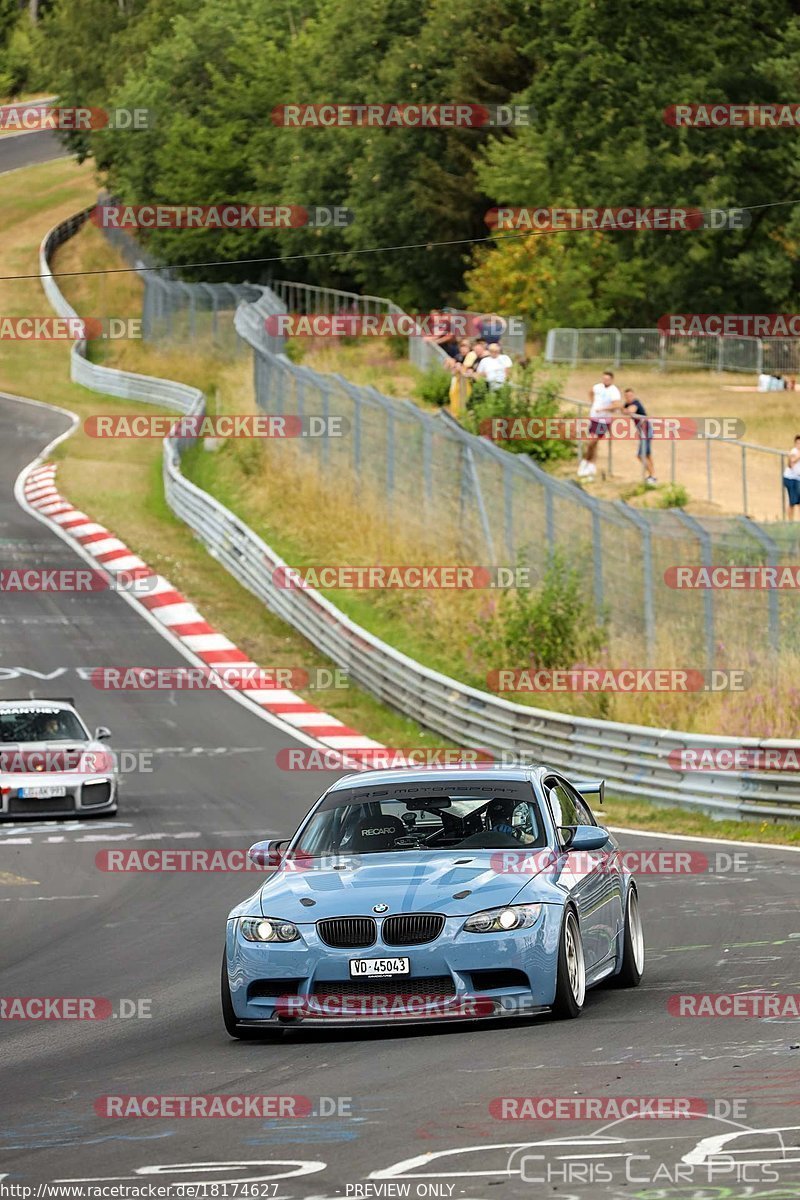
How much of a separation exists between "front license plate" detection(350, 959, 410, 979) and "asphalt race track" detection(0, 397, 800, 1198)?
36 cm

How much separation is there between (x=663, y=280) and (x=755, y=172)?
15.7 feet

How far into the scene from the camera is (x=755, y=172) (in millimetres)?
54500

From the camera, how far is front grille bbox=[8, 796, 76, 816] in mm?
22000

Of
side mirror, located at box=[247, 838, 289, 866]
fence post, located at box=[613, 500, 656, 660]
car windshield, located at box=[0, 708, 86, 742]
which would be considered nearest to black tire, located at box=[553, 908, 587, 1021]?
side mirror, located at box=[247, 838, 289, 866]

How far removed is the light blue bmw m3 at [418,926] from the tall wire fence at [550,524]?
12192mm

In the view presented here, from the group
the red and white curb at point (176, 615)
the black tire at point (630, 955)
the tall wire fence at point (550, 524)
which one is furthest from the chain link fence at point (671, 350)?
the black tire at point (630, 955)

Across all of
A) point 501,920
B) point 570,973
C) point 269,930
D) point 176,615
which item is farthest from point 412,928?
point 176,615

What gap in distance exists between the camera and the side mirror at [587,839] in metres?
11.0

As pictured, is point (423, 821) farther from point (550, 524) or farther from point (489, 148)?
point (489, 148)

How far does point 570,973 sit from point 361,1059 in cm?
140

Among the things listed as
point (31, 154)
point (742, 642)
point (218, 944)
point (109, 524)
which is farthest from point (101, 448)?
point (31, 154)

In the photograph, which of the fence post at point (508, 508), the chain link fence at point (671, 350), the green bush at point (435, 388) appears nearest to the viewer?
the fence post at point (508, 508)

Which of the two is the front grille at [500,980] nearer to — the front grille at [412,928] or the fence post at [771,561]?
the front grille at [412,928]

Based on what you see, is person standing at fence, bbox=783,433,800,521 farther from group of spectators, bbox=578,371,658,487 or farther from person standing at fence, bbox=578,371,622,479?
person standing at fence, bbox=578,371,622,479
